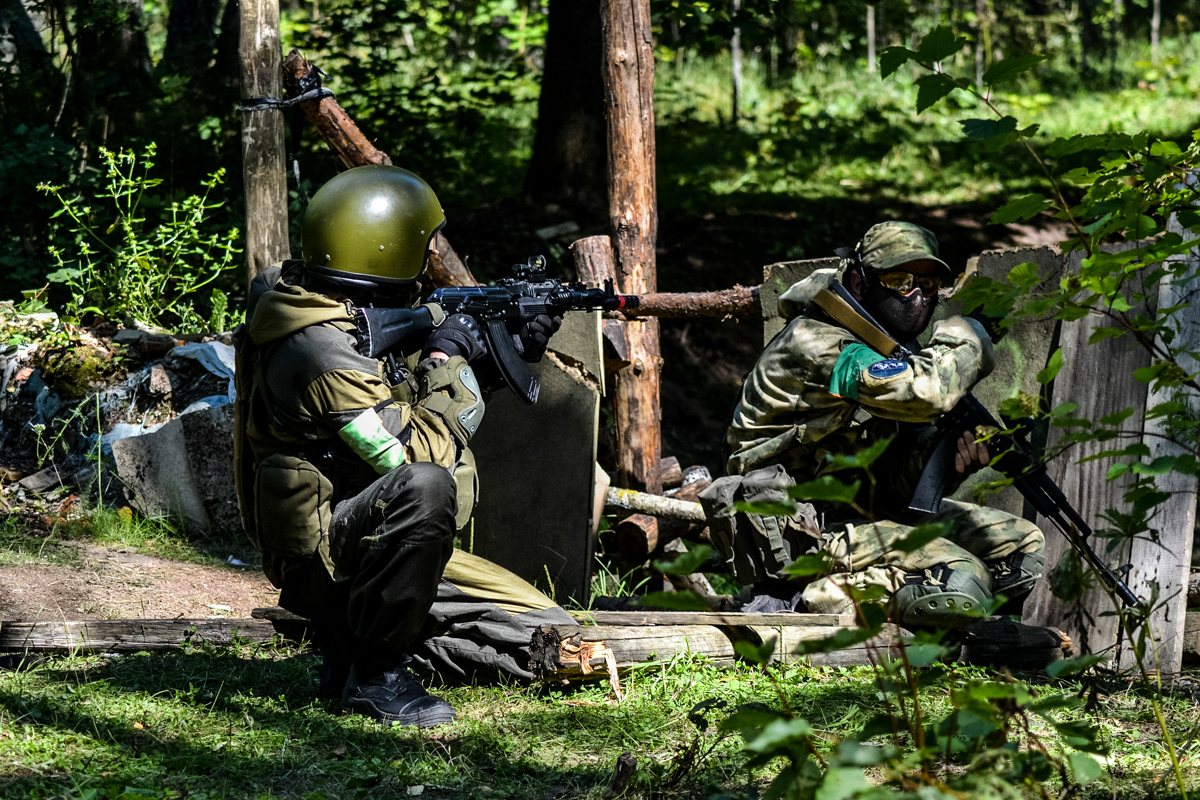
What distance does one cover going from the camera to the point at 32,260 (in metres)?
7.34

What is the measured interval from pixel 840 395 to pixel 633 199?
1956 mm

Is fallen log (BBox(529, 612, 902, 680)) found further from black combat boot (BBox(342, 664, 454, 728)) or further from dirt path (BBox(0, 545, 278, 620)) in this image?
dirt path (BBox(0, 545, 278, 620))

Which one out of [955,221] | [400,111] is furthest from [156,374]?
[955,221]

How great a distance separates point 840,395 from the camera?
4.20 metres

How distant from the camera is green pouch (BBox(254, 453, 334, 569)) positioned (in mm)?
3549

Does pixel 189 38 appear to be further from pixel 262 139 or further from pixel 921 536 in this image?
pixel 921 536

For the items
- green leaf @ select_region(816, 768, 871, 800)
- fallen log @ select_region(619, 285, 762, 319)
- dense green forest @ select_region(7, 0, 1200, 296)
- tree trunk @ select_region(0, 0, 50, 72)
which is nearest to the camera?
green leaf @ select_region(816, 768, 871, 800)

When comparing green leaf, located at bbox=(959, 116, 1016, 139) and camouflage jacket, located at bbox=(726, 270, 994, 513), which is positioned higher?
green leaf, located at bbox=(959, 116, 1016, 139)

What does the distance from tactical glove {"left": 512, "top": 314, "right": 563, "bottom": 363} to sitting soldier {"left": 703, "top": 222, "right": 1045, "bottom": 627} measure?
97 cm

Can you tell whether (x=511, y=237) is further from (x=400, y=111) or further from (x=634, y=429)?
(x=634, y=429)

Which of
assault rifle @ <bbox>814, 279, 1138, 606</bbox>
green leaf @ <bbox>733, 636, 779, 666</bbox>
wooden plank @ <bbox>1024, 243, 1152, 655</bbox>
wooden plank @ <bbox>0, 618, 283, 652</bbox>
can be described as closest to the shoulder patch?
assault rifle @ <bbox>814, 279, 1138, 606</bbox>

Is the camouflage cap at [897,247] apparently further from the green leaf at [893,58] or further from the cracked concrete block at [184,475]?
the cracked concrete block at [184,475]

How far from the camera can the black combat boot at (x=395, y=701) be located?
139 inches

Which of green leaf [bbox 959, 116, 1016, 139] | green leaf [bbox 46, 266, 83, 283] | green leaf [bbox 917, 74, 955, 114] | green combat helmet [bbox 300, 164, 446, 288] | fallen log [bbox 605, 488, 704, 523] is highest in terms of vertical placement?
green leaf [bbox 917, 74, 955, 114]
